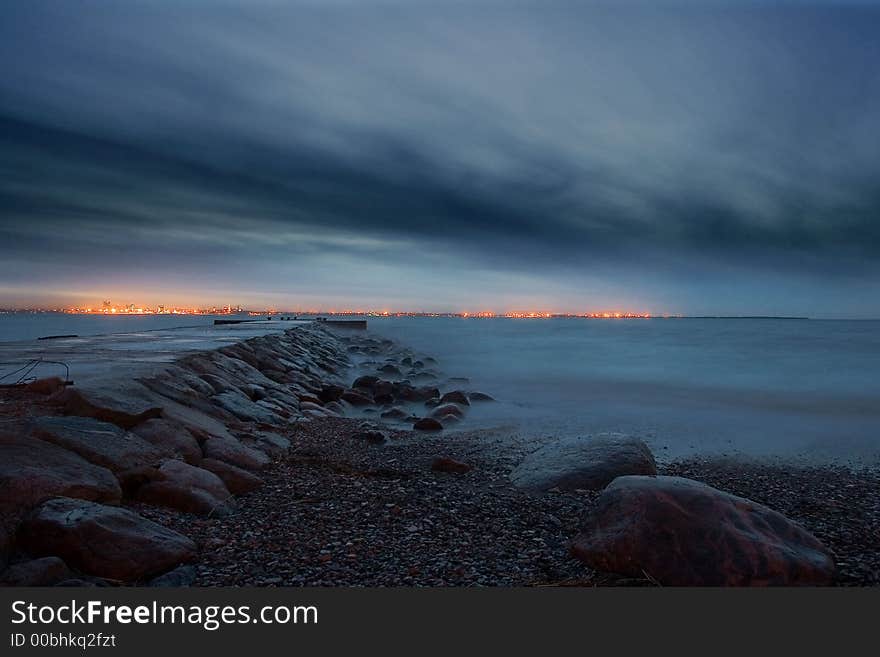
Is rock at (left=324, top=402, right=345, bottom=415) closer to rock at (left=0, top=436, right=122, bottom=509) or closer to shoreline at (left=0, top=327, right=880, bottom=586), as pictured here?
shoreline at (left=0, top=327, right=880, bottom=586)

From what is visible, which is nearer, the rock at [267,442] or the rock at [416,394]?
the rock at [267,442]

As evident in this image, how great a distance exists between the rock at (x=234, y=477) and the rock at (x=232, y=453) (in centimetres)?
25

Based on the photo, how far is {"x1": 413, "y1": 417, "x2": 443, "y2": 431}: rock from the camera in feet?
27.9

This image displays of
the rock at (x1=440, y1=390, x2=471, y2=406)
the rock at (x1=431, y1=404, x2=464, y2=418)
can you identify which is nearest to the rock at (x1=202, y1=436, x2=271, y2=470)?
the rock at (x1=431, y1=404, x2=464, y2=418)

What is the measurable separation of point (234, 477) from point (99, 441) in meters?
1.01

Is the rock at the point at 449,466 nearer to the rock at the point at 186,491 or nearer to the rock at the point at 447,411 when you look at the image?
the rock at the point at 186,491

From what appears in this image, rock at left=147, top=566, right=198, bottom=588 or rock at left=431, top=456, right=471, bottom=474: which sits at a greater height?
rock at left=147, top=566, right=198, bottom=588

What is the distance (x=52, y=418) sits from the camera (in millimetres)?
3926

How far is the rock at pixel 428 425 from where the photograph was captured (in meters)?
8.49

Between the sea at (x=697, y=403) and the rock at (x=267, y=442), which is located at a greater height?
the rock at (x=267, y=442)

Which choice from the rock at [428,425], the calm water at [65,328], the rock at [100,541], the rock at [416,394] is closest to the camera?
the rock at [100,541]

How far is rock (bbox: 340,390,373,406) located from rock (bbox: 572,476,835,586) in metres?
Result: 7.57

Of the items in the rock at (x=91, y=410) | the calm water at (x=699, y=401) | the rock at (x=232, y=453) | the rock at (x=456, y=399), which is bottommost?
the calm water at (x=699, y=401)

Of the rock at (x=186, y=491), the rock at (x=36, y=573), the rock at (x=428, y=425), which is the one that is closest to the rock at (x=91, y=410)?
the rock at (x=186, y=491)
